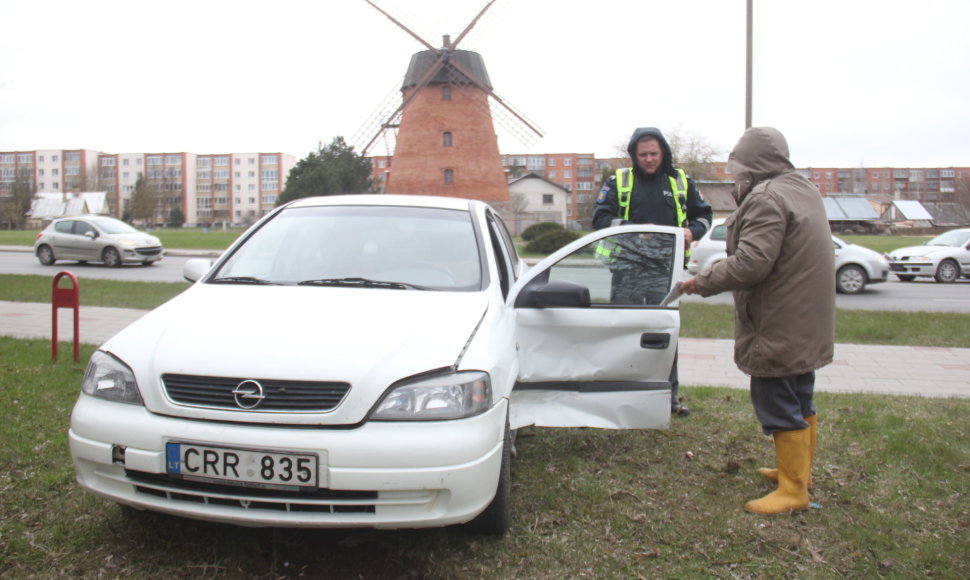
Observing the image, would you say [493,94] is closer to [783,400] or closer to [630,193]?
[630,193]

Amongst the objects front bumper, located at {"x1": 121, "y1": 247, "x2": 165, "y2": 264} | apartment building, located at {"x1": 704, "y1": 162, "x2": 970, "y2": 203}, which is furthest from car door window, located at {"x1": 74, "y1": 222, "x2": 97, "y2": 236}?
apartment building, located at {"x1": 704, "y1": 162, "x2": 970, "y2": 203}

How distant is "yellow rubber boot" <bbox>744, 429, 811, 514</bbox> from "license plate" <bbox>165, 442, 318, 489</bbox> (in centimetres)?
228

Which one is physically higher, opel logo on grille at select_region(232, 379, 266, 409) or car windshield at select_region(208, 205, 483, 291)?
car windshield at select_region(208, 205, 483, 291)

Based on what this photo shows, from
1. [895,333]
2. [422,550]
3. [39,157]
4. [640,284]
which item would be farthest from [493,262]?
[39,157]

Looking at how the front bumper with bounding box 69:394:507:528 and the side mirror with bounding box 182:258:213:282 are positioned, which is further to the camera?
the side mirror with bounding box 182:258:213:282

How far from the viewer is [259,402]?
9.06 feet

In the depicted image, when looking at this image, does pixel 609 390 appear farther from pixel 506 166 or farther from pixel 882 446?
pixel 506 166

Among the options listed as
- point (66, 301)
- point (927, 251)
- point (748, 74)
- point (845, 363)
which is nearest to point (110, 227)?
point (66, 301)

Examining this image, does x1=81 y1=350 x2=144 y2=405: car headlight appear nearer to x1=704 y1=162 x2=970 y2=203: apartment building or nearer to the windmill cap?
the windmill cap

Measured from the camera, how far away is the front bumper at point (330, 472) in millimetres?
2682

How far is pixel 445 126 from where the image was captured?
36125 mm

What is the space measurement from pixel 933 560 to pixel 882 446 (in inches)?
66.5

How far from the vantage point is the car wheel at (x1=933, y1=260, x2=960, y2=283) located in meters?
20.8

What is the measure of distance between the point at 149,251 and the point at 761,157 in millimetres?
22126
